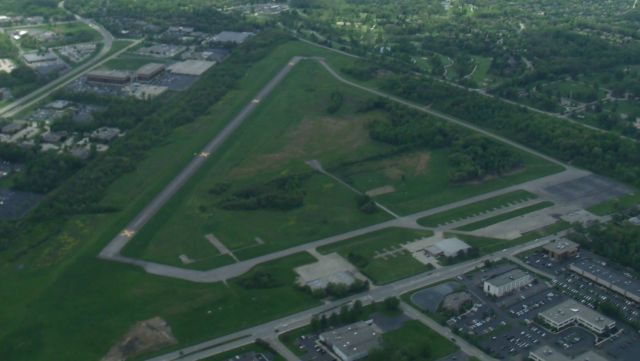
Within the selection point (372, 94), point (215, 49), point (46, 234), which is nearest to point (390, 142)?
point (372, 94)

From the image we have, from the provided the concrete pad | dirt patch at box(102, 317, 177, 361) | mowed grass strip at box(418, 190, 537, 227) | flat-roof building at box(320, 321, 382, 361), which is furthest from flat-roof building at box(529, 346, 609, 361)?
dirt patch at box(102, 317, 177, 361)

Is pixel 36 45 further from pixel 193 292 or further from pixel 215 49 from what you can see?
pixel 193 292

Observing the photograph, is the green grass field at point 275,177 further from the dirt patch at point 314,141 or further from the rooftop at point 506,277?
the rooftop at point 506,277

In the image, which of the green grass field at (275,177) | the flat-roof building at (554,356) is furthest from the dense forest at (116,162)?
the flat-roof building at (554,356)

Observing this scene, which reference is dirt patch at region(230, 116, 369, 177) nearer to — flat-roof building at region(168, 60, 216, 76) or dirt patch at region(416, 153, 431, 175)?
dirt patch at region(416, 153, 431, 175)

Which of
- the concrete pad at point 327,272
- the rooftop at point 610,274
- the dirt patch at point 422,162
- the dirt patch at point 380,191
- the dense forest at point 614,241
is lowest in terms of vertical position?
the concrete pad at point 327,272

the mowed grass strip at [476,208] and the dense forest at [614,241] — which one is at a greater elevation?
the dense forest at [614,241]

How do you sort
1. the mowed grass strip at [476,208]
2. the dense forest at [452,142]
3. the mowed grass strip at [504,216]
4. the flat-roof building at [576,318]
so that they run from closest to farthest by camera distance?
1. the flat-roof building at [576,318]
2. the mowed grass strip at [504,216]
3. the mowed grass strip at [476,208]
4. the dense forest at [452,142]
